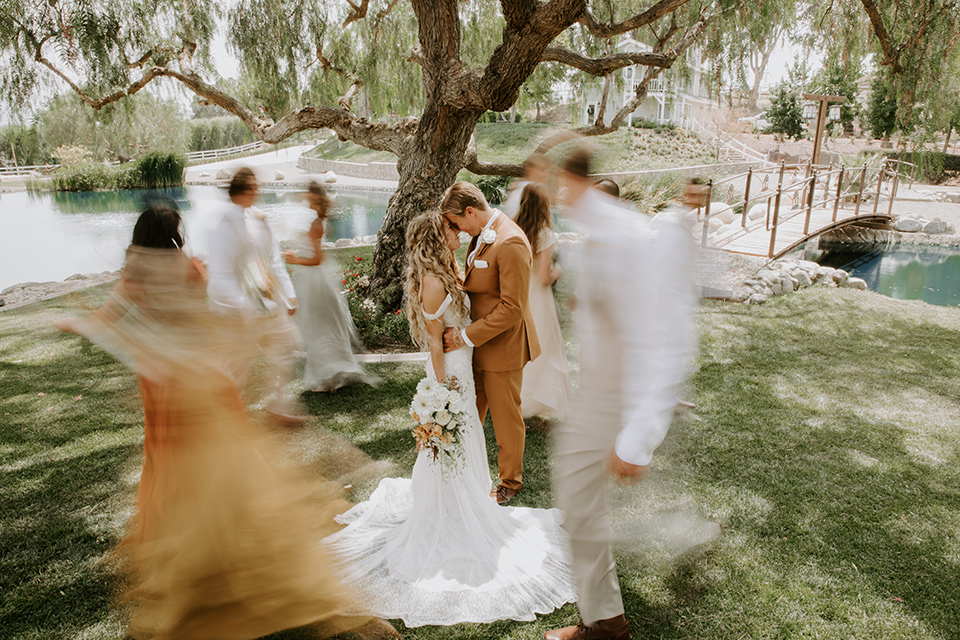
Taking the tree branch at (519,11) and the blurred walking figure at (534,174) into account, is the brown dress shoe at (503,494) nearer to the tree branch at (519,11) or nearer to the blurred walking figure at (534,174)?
the blurred walking figure at (534,174)

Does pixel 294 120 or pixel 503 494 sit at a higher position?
pixel 294 120

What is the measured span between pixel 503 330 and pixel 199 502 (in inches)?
68.3

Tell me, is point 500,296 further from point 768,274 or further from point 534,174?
point 768,274

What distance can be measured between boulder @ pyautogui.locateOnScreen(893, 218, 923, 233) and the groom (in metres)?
20.4

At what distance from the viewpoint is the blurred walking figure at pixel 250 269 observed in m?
4.32

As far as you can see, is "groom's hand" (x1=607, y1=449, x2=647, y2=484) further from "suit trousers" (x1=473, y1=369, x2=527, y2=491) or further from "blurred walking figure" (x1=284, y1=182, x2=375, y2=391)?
"blurred walking figure" (x1=284, y1=182, x2=375, y2=391)

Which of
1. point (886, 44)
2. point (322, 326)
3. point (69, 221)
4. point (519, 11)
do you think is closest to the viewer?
point (322, 326)

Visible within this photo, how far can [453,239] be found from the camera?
312 cm

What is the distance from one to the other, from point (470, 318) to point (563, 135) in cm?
116

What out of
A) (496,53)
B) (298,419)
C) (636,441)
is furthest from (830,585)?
(496,53)

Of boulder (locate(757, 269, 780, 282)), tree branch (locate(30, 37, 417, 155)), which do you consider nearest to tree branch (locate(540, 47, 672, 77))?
tree branch (locate(30, 37, 417, 155))

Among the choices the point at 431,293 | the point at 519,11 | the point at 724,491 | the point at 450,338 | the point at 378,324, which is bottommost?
the point at 724,491

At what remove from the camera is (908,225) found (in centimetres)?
1884

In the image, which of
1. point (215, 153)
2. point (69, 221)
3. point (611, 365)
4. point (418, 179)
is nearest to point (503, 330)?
point (611, 365)
